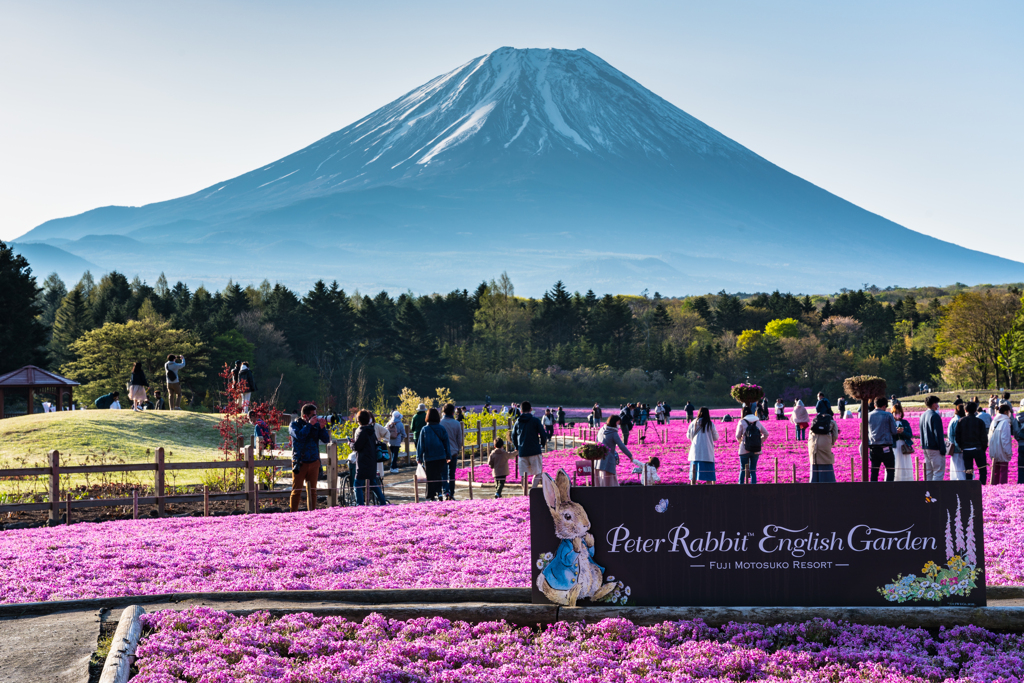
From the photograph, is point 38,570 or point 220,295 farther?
point 220,295

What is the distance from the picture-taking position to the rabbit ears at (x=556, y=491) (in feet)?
24.1

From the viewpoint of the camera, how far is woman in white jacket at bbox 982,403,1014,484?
15.6m

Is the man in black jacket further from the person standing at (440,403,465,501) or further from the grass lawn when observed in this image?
the grass lawn

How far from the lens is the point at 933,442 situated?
14.7 metres

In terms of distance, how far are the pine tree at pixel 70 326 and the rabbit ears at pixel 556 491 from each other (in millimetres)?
67904

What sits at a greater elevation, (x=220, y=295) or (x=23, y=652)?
(x=220, y=295)

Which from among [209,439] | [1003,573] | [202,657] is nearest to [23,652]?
[202,657]

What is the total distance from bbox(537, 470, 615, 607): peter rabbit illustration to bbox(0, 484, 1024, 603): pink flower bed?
1.09 meters

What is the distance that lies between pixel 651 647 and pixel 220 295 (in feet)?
279

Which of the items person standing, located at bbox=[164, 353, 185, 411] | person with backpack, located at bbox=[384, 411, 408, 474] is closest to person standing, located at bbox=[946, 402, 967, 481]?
person with backpack, located at bbox=[384, 411, 408, 474]

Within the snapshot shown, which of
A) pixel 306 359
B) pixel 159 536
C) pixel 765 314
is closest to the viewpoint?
pixel 159 536

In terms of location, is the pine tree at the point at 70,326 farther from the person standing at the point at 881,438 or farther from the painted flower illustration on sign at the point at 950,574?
the painted flower illustration on sign at the point at 950,574

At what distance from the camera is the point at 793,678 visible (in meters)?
6.27

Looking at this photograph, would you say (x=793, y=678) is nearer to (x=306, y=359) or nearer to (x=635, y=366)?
(x=306, y=359)
